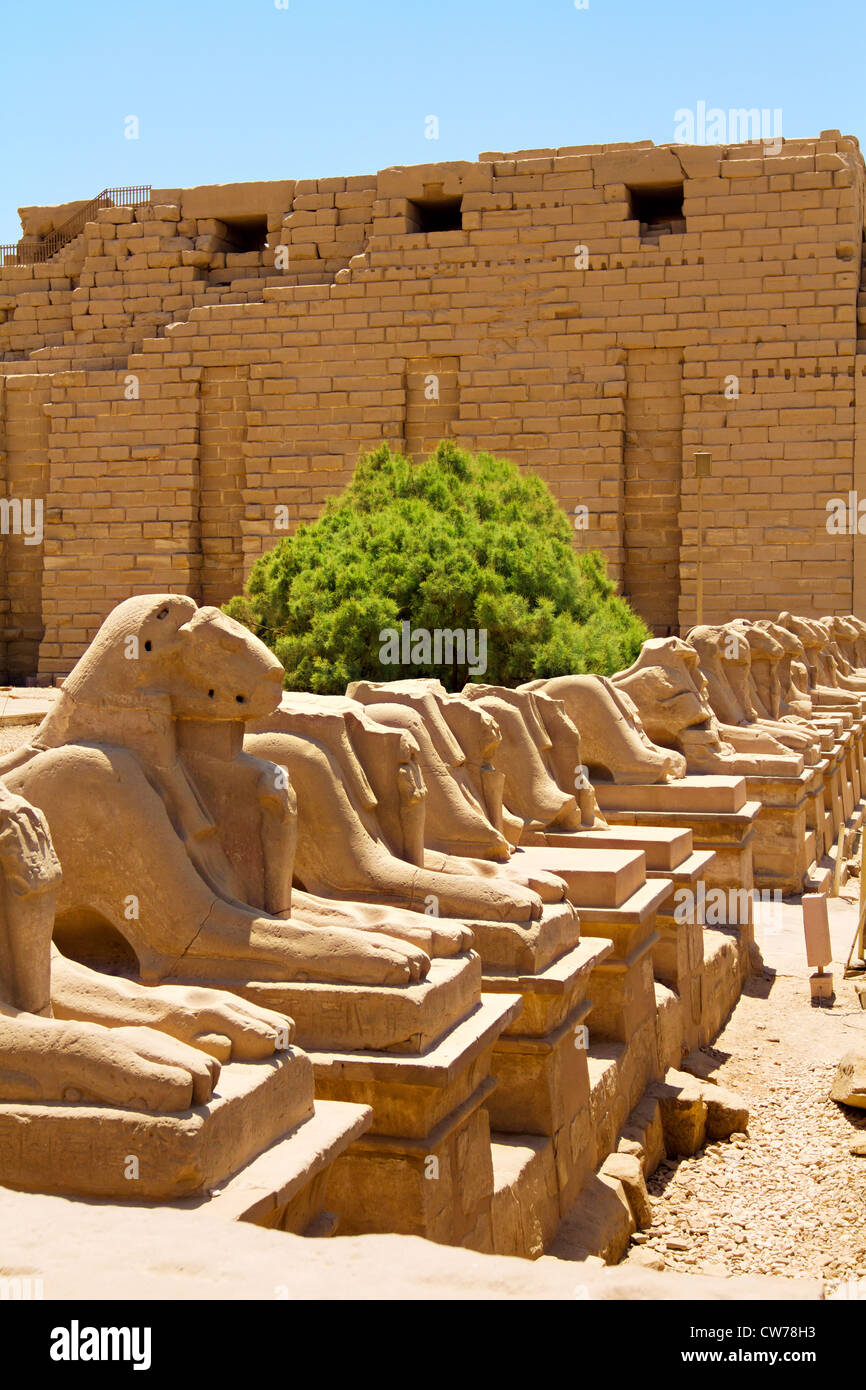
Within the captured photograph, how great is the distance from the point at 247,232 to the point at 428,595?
12109mm

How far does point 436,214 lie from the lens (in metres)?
19.3

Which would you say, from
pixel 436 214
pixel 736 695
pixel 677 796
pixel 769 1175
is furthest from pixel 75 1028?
pixel 436 214

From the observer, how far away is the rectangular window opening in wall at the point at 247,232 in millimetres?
19936

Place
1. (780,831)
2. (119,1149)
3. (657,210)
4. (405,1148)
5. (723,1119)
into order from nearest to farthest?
(119,1149)
(405,1148)
(723,1119)
(780,831)
(657,210)

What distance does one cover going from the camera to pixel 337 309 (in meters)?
18.6

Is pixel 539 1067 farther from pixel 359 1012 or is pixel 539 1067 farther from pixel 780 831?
pixel 780 831

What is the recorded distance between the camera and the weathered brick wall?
1719cm

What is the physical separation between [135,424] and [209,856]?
54.3 feet

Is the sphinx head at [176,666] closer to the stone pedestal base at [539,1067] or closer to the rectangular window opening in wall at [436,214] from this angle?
the stone pedestal base at [539,1067]

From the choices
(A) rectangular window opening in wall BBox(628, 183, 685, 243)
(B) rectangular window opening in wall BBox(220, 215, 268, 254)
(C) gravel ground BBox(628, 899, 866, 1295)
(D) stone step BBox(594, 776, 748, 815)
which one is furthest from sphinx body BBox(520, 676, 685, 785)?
(B) rectangular window opening in wall BBox(220, 215, 268, 254)

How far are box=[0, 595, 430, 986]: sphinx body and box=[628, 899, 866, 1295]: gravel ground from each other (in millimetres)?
1594

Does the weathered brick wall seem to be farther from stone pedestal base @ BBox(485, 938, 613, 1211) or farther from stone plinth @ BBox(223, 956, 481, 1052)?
stone plinth @ BBox(223, 956, 481, 1052)

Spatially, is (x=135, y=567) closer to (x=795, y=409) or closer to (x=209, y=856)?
(x=795, y=409)
